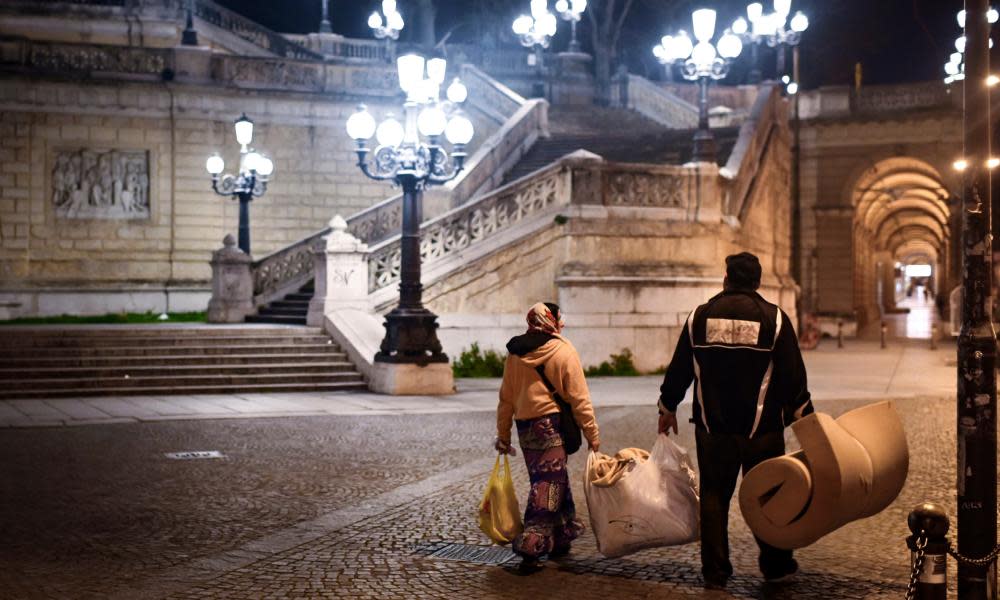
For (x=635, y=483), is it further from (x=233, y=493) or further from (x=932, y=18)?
(x=932, y=18)

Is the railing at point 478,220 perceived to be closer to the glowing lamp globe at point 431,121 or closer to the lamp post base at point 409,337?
the lamp post base at point 409,337

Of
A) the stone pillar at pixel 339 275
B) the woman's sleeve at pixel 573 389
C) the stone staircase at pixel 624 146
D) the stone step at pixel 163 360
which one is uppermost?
the stone staircase at pixel 624 146

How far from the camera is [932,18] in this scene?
44.8m

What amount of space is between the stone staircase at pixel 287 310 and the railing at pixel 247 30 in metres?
15.6

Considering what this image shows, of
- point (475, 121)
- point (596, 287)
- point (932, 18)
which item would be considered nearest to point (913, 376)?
point (596, 287)

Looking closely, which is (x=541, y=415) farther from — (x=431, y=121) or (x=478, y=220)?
(x=478, y=220)

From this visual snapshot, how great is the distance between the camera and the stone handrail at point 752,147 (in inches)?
1003

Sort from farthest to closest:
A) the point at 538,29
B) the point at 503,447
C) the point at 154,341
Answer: the point at 538,29 → the point at 154,341 → the point at 503,447

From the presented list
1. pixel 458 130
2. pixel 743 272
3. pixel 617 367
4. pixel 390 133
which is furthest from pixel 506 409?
pixel 617 367

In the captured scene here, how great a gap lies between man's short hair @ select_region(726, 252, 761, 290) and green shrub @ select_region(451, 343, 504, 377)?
47.3 feet

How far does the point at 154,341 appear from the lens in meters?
19.5

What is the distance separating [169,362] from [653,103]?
24.0 metres

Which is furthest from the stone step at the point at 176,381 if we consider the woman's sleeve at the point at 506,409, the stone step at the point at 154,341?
the woman's sleeve at the point at 506,409

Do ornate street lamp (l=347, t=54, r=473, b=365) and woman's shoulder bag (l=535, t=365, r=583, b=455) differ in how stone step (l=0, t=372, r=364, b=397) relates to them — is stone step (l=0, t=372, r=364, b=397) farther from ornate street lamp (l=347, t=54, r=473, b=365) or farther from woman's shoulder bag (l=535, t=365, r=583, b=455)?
woman's shoulder bag (l=535, t=365, r=583, b=455)
